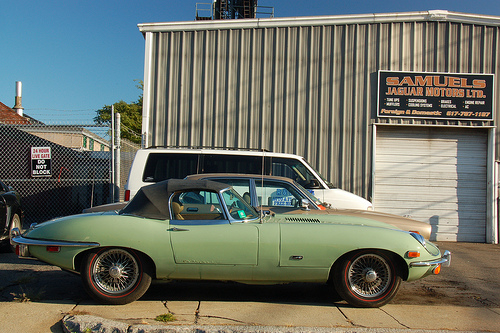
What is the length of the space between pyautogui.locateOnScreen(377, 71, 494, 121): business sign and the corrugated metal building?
0.10 feet

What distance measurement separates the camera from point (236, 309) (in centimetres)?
462

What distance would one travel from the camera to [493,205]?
38.1ft

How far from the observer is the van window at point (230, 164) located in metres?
8.20

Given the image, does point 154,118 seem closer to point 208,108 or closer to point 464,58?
point 208,108

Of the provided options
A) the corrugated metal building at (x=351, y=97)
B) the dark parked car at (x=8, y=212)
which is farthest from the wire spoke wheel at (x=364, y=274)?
the corrugated metal building at (x=351, y=97)

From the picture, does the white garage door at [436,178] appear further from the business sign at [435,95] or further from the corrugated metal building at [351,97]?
the business sign at [435,95]

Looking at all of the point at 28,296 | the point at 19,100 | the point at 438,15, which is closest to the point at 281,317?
the point at 28,296

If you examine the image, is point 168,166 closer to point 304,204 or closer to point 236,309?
point 304,204

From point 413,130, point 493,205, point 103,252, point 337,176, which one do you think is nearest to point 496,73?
point 413,130

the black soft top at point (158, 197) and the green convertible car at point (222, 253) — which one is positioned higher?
the black soft top at point (158, 197)

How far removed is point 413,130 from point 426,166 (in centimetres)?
104

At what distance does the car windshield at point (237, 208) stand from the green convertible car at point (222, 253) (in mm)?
100

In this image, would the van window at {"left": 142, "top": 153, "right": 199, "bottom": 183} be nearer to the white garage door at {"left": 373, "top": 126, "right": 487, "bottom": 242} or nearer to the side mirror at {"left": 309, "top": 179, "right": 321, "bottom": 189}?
the side mirror at {"left": 309, "top": 179, "right": 321, "bottom": 189}

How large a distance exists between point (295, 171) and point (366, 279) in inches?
142
